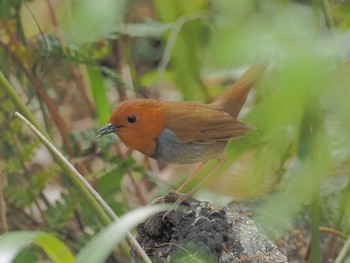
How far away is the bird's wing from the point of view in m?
2.50

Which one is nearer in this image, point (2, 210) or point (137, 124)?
point (137, 124)

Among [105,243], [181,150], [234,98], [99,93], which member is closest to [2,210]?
[99,93]

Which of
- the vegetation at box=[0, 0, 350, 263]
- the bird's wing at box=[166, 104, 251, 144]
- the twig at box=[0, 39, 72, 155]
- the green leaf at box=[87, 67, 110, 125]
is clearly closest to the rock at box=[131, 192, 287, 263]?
the vegetation at box=[0, 0, 350, 263]

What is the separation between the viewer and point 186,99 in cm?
345

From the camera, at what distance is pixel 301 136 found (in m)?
1.92

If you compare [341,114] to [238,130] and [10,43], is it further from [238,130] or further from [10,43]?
[10,43]

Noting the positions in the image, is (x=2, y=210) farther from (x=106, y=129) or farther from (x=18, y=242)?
(x=18, y=242)

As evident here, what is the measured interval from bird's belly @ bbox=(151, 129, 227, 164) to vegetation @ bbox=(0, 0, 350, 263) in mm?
56

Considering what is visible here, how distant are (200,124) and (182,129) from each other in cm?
6

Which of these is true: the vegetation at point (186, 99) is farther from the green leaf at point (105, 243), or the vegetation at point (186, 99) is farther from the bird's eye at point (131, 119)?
the bird's eye at point (131, 119)

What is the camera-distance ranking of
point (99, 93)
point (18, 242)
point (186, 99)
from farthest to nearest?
point (186, 99), point (99, 93), point (18, 242)

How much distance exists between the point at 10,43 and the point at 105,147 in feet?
2.07

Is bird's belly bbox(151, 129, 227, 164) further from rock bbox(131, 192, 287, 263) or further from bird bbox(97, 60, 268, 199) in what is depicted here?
rock bbox(131, 192, 287, 263)

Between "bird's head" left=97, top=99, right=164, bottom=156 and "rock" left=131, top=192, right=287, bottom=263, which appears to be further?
"bird's head" left=97, top=99, right=164, bottom=156
